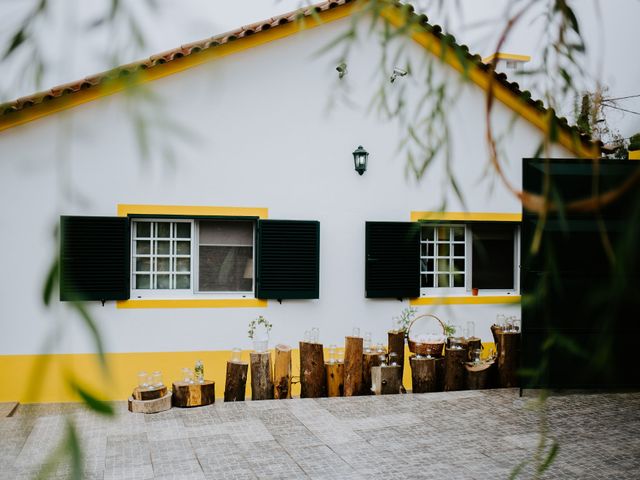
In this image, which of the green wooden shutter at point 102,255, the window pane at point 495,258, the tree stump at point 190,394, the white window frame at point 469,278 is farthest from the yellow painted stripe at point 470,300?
the green wooden shutter at point 102,255

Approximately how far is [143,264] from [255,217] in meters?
1.40

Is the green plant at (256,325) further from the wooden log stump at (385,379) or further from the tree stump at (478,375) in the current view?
the tree stump at (478,375)

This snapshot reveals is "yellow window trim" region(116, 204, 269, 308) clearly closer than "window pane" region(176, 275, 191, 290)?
Yes

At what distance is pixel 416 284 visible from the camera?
7988 mm

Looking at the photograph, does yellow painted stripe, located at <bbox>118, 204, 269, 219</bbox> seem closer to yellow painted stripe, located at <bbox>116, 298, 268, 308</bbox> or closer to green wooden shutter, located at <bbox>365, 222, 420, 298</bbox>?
yellow painted stripe, located at <bbox>116, 298, 268, 308</bbox>

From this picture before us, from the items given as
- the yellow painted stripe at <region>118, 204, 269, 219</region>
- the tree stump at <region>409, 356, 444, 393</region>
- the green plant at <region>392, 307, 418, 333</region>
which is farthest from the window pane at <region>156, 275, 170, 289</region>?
the tree stump at <region>409, 356, 444, 393</region>

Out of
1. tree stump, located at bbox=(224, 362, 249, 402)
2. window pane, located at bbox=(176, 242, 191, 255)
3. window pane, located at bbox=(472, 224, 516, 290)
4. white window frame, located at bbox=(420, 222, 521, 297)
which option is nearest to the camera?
tree stump, located at bbox=(224, 362, 249, 402)

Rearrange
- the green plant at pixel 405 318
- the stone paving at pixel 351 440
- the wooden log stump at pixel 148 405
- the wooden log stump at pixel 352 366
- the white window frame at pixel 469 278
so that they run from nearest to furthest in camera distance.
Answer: the stone paving at pixel 351 440 < the wooden log stump at pixel 148 405 < the wooden log stump at pixel 352 366 < the green plant at pixel 405 318 < the white window frame at pixel 469 278

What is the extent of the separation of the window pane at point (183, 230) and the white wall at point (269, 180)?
32 cm

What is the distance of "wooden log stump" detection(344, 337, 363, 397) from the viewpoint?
697cm

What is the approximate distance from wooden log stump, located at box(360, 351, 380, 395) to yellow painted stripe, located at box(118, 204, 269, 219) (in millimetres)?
2024

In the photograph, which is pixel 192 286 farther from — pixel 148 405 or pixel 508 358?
pixel 508 358

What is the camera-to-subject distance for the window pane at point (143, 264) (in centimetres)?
748

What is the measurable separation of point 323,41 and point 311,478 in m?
5.30
